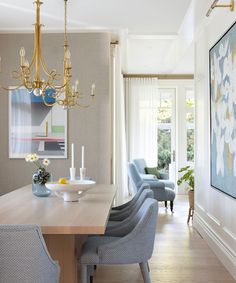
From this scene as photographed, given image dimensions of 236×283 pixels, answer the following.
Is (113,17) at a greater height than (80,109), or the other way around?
(113,17)

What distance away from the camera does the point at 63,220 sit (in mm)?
2533

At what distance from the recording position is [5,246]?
6.73 ft

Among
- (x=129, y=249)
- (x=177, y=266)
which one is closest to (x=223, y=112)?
(x=177, y=266)

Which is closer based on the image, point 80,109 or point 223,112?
point 223,112

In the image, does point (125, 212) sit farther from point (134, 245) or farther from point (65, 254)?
point (65, 254)

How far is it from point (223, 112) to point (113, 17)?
2033 mm

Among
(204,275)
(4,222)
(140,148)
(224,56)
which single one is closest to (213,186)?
(204,275)

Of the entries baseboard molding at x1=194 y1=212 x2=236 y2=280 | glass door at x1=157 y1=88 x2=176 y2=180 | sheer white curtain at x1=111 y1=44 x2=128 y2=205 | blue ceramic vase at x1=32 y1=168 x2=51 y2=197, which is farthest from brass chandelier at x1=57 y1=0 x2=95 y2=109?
glass door at x1=157 y1=88 x2=176 y2=180

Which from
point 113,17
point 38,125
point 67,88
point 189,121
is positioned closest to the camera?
point 67,88

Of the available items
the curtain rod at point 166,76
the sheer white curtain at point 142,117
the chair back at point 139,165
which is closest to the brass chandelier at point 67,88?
the chair back at point 139,165

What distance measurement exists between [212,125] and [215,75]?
0.56 metres

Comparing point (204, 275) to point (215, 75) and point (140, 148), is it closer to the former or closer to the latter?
point (215, 75)

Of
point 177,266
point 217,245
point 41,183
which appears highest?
point 41,183

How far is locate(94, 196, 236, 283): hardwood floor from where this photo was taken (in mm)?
3580
